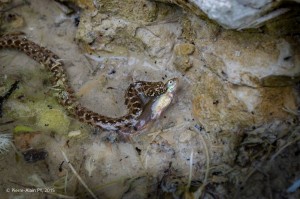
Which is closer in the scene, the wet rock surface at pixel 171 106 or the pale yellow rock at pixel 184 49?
the wet rock surface at pixel 171 106

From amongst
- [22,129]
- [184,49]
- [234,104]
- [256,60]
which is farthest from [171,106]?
[22,129]

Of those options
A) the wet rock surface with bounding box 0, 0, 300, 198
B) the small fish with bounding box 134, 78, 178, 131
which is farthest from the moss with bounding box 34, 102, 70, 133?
the small fish with bounding box 134, 78, 178, 131

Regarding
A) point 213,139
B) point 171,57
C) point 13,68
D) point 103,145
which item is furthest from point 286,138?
point 13,68

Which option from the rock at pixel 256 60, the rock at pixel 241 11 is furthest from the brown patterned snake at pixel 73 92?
the rock at pixel 241 11

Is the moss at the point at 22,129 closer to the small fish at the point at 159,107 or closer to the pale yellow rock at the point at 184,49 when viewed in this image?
the small fish at the point at 159,107

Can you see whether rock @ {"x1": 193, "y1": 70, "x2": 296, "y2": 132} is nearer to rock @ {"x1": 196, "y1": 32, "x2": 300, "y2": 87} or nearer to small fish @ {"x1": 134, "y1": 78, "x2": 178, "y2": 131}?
rock @ {"x1": 196, "y1": 32, "x2": 300, "y2": 87}

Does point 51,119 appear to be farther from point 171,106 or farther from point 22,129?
point 171,106
